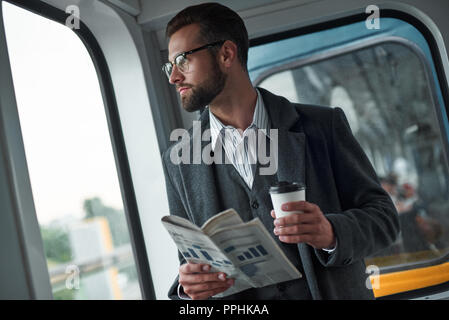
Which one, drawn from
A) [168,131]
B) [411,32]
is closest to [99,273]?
[168,131]

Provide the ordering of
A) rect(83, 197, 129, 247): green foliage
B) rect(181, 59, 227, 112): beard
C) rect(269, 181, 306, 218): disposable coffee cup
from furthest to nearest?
rect(83, 197, 129, 247): green foliage → rect(181, 59, 227, 112): beard → rect(269, 181, 306, 218): disposable coffee cup

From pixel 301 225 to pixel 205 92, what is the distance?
0.80m

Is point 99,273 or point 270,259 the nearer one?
point 270,259

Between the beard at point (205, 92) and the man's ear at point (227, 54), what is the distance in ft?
0.19

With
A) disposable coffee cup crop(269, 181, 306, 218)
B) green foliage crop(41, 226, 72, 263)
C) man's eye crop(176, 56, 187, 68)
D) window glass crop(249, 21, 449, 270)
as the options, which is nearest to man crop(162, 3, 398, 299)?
man's eye crop(176, 56, 187, 68)

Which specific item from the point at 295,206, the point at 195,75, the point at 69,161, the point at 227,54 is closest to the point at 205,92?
the point at 195,75

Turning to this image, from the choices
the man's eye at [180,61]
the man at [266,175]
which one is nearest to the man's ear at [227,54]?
the man at [266,175]

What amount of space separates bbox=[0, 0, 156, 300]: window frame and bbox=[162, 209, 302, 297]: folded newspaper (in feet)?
3.80

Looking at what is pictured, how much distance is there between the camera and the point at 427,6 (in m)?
2.30

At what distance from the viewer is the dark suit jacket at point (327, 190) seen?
1546mm

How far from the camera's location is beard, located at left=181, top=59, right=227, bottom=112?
1.83 meters

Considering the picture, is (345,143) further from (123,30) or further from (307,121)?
(123,30)

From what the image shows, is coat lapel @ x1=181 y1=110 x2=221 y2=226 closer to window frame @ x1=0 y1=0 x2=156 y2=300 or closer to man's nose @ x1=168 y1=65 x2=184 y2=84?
man's nose @ x1=168 y1=65 x2=184 y2=84
